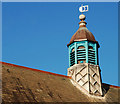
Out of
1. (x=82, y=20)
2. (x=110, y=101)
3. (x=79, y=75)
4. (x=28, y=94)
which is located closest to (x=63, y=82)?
(x=79, y=75)

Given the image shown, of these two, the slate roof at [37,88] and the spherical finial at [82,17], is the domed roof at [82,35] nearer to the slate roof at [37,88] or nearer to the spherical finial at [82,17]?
the spherical finial at [82,17]

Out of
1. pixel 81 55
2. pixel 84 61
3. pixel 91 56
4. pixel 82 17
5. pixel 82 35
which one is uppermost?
pixel 82 17

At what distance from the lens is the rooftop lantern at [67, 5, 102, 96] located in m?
24.5

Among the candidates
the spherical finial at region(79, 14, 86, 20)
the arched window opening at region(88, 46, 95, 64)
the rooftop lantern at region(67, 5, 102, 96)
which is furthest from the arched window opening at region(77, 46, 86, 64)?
the spherical finial at region(79, 14, 86, 20)

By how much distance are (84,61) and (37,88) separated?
7590 mm

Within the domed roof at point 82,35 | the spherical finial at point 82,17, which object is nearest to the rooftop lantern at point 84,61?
the domed roof at point 82,35

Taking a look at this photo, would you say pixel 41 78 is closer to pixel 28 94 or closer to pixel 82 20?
pixel 28 94

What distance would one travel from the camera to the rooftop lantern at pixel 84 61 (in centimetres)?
2455

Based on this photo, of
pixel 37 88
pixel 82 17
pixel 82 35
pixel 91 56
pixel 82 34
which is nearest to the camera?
pixel 37 88

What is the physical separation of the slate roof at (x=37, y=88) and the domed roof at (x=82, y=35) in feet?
13.3

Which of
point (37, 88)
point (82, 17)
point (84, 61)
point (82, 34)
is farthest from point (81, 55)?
point (37, 88)

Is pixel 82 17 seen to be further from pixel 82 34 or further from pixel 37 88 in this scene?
pixel 37 88

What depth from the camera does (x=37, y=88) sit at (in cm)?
1995

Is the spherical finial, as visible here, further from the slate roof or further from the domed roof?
the slate roof
